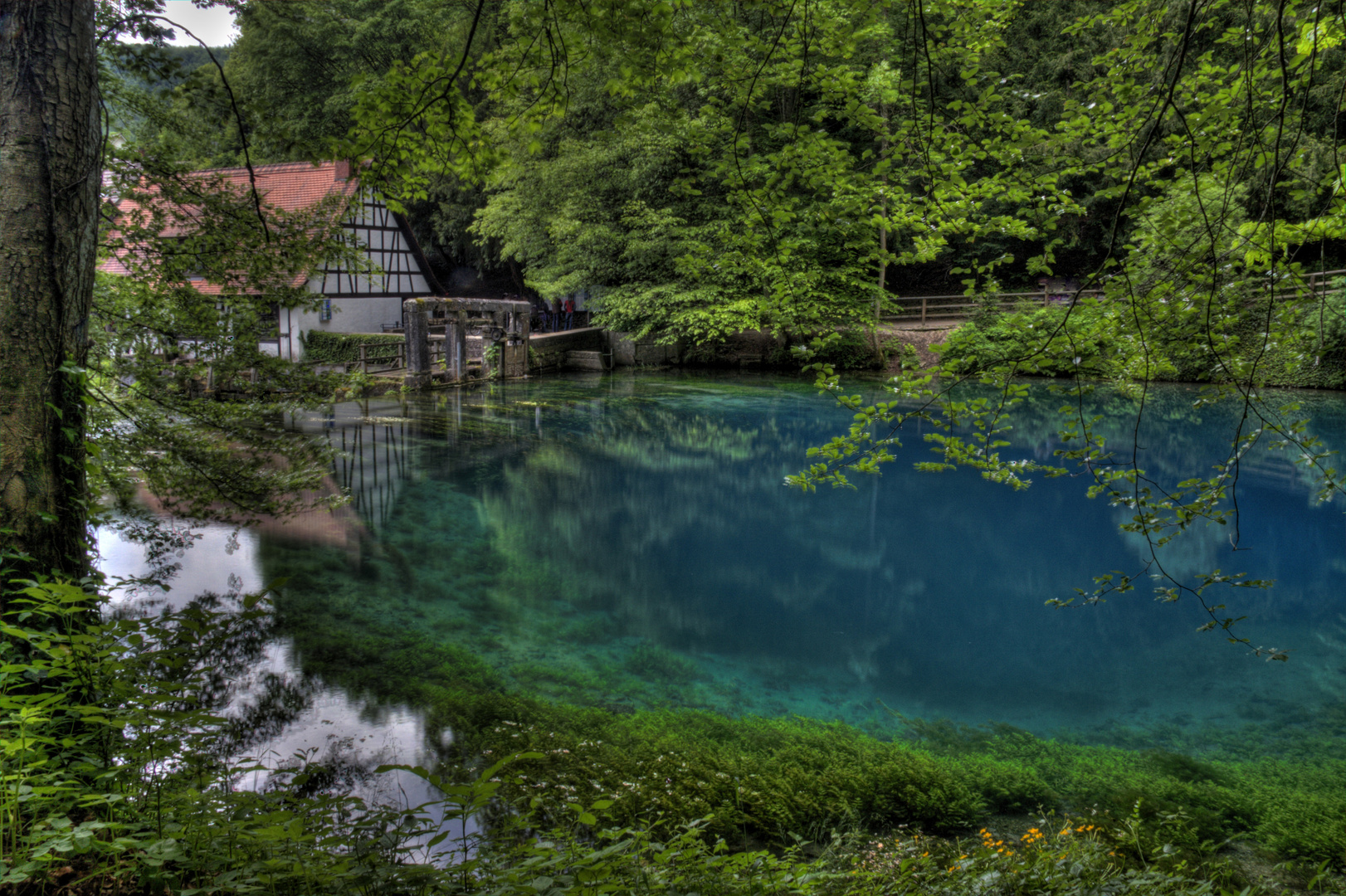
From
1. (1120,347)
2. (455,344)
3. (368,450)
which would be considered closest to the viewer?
(1120,347)

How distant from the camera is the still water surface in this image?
655 centimetres

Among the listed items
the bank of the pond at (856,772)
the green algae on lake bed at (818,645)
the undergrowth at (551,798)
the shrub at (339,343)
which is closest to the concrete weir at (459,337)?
the shrub at (339,343)

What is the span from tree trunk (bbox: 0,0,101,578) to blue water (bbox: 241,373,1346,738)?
4.07 metres

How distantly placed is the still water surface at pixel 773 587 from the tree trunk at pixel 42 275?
2977mm

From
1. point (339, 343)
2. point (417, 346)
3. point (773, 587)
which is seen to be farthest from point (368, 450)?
point (773, 587)

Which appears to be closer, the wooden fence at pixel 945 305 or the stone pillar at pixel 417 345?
the stone pillar at pixel 417 345

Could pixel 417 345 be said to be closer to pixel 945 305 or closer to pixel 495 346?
pixel 495 346

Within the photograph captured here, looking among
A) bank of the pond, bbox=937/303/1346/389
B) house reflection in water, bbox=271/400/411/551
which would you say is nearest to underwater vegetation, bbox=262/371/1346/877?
house reflection in water, bbox=271/400/411/551

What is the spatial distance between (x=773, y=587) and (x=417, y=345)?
44.7 feet

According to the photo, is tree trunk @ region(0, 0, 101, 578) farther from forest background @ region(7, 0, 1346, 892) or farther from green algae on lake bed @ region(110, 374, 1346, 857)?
green algae on lake bed @ region(110, 374, 1346, 857)

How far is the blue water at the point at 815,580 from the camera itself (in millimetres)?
6742

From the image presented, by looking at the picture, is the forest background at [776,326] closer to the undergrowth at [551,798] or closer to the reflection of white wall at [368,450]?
the undergrowth at [551,798]

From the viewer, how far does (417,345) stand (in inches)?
Answer: 781

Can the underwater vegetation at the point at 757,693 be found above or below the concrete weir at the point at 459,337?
below
